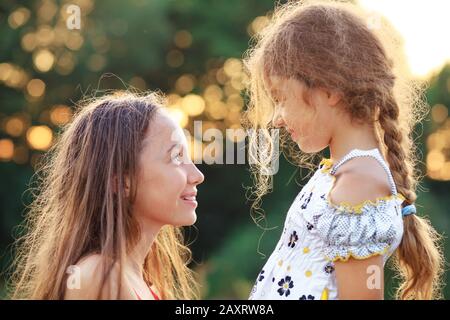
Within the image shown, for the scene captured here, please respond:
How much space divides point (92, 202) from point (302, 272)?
0.52m

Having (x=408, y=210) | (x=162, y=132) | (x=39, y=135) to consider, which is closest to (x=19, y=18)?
Answer: (x=39, y=135)

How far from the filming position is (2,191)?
727 cm

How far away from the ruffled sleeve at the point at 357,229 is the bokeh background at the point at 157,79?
5.02 m

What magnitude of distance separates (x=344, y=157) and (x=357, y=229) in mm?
175

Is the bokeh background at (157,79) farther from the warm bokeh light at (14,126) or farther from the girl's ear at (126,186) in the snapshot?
the girl's ear at (126,186)

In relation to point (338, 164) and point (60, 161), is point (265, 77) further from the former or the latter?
point (60, 161)

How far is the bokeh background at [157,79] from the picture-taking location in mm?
7047

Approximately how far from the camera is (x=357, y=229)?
1672 millimetres

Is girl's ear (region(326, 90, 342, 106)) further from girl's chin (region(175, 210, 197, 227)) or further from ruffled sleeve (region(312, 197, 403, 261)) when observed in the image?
girl's chin (region(175, 210, 197, 227))

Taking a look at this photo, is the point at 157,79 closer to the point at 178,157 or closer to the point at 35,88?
the point at 35,88

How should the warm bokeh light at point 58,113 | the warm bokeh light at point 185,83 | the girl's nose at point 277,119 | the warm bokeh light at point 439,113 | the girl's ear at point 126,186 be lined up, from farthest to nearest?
1. the warm bokeh light at point 185,83
2. the warm bokeh light at point 439,113
3. the warm bokeh light at point 58,113
4. the girl's nose at point 277,119
5. the girl's ear at point 126,186

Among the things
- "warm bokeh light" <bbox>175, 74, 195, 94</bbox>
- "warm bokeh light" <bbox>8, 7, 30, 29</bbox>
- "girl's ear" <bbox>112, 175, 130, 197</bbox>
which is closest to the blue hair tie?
"girl's ear" <bbox>112, 175, 130, 197</bbox>

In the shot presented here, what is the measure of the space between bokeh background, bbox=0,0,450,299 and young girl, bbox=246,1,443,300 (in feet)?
16.0

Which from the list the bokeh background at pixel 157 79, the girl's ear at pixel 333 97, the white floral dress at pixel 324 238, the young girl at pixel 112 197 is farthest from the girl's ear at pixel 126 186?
the bokeh background at pixel 157 79
